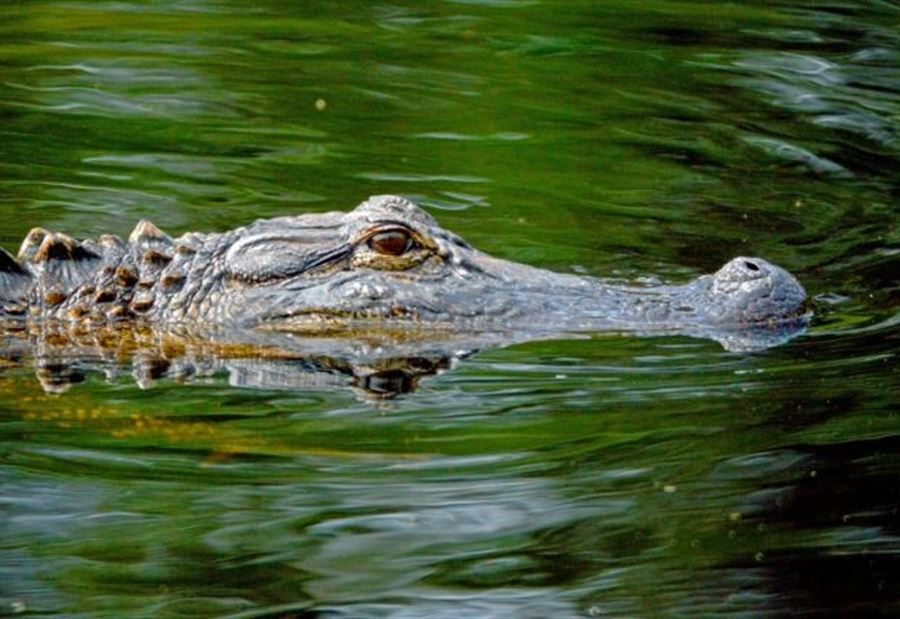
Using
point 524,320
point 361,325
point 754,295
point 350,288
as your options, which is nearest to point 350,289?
point 350,288

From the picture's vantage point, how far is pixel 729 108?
12.9 metres

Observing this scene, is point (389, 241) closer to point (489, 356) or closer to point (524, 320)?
point (524, 320)

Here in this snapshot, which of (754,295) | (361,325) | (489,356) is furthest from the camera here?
(361,325)

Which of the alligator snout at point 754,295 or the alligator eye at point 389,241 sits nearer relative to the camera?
the alligator snout at point 754,295

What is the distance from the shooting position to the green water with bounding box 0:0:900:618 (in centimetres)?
541

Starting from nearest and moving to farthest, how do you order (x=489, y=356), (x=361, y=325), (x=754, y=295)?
(x=489, y=356), (x=754, y=295), (x=361, y=325)

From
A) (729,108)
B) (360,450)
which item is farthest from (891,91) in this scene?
(360,450)

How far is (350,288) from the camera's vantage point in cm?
827

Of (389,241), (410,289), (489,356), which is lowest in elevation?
(489,356)

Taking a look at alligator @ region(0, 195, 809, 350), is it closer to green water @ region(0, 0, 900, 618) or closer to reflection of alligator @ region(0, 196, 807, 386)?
reflection of alligator @ region(0, 196, 807, 386)

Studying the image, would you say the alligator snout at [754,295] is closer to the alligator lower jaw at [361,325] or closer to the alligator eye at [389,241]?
the alligator lower jaw at [361,325]

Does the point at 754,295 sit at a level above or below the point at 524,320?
above

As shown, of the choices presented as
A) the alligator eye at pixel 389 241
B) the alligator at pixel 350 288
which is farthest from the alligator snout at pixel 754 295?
the alligator eye at pixel 389 241

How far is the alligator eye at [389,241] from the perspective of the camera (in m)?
8.28
